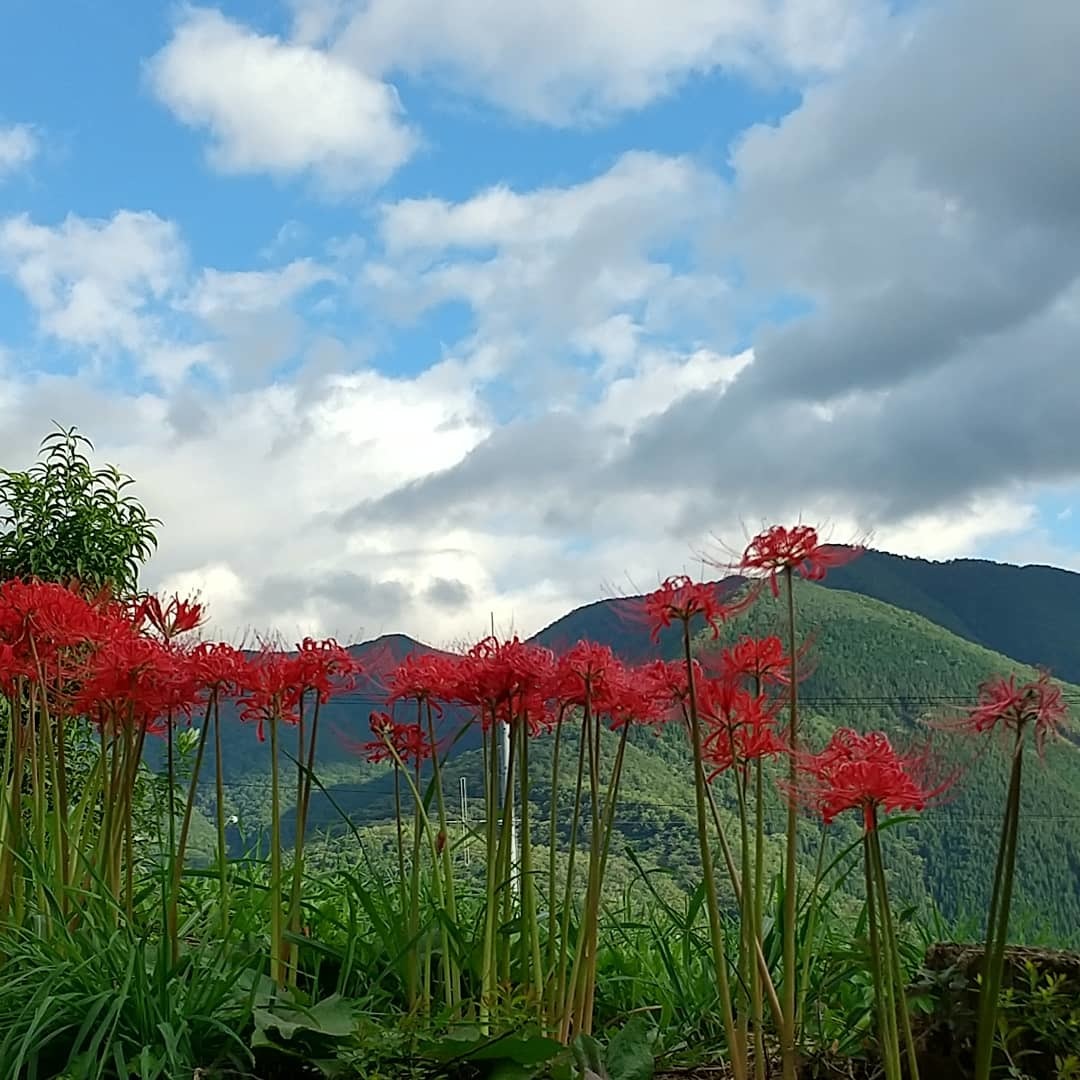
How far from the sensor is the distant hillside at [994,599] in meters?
12.9

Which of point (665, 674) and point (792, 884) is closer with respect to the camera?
point (792, 884)

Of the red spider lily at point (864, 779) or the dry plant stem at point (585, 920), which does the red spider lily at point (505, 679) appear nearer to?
the dry plant stem at point (585, 920)

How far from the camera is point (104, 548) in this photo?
6457 millimetres

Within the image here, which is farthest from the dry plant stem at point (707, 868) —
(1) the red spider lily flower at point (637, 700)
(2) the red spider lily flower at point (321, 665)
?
(2) the red spider lily flower at point (321, 665)

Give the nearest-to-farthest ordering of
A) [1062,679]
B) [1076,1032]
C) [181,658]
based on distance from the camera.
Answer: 1. [1062,679]
2. [1076,1032]
3. [181,658]

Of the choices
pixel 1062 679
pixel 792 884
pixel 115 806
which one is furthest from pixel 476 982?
pixel 1062 679

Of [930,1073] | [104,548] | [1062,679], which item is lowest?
[930,1073]

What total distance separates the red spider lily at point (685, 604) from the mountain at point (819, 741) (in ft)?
0.25

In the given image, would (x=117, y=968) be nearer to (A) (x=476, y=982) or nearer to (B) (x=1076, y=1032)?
(A) (x=476, y=982)

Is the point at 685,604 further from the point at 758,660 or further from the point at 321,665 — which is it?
the point at 321,665

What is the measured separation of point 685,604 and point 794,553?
0.23 m

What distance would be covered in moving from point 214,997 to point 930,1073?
152 centimetres

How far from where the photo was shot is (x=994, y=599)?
49.3 ft

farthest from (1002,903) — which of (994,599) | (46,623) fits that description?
(994,599)
